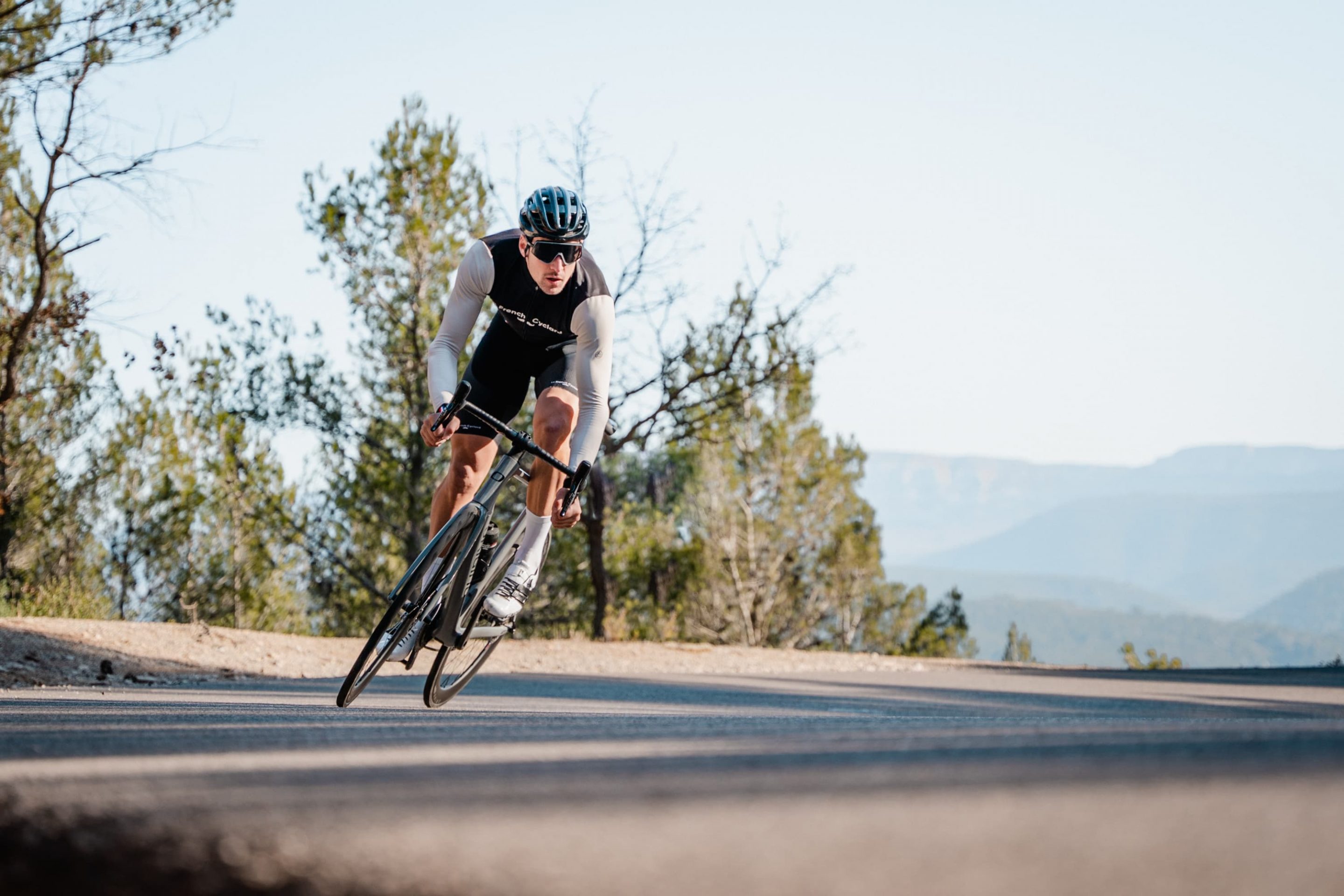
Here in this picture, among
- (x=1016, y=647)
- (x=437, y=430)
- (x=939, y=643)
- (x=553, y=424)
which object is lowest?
(x=1016, y=647)

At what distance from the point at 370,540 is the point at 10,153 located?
9.01 meters

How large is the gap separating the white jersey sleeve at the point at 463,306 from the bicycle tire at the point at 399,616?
70 cm

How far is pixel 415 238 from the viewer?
18750mm

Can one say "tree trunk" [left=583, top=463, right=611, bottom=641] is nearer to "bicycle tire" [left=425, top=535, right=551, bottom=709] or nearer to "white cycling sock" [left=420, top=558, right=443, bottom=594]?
"bicycle tire" [left=425, top=535, right=551, bottom=709]

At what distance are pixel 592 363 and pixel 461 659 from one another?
1.75 meters

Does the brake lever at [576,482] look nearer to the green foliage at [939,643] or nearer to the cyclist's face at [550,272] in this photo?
the cyclist's face at [550,272]

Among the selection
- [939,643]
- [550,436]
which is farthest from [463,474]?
[939,643]

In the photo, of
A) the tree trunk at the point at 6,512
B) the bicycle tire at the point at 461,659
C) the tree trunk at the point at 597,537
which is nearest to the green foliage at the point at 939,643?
the tree trunk at the point at 597,537

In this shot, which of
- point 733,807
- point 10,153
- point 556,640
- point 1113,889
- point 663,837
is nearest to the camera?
point 1113,889

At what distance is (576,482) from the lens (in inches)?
222

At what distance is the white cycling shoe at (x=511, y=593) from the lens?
593 centimetres

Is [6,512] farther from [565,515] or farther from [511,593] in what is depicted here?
[565,515]

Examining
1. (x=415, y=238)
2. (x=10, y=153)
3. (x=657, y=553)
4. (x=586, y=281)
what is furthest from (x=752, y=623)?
(x=586, y=281)

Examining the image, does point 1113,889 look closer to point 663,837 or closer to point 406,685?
point 663,837
